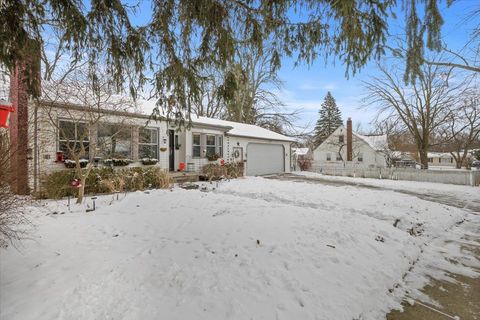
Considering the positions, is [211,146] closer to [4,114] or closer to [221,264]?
[221,264]

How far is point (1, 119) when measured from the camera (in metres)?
2.85

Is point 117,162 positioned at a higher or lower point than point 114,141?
lower

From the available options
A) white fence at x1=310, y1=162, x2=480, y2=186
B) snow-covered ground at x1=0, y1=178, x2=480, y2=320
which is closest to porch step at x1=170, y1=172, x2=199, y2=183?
snow-covered ground at x1=0, y1=178, x2=480, y2=320

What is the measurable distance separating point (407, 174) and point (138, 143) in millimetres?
15058

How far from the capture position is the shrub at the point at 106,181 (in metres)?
7.89

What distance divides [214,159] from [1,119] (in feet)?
39.1

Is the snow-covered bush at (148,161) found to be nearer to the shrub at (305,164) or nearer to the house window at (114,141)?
the house window at (114,141)

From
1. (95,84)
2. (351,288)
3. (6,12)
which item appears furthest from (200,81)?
(351,288)

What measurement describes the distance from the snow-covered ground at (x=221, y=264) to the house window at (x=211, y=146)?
346 inches

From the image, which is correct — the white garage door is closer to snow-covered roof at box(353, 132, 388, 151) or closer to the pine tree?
snow-covered roof at box(353, 132, 388, 151)

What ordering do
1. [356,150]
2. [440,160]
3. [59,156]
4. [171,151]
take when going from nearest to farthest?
[59,156], [171,151], [356,150], [440,160]

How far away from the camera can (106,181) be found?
8625 millimetres

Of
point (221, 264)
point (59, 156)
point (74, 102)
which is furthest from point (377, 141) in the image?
point (221, 264)

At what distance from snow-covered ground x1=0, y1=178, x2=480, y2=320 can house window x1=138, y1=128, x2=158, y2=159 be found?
574 centimetres
